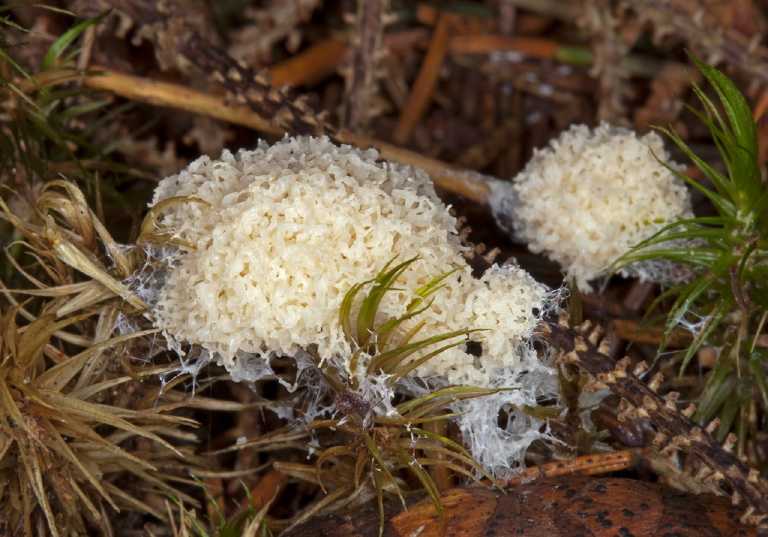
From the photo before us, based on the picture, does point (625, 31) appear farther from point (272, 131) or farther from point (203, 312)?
point (203, 312)

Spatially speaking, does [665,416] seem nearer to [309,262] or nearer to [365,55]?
[309,262]

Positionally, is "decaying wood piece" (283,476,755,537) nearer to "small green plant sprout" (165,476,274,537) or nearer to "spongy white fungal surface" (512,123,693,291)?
"small green plant sprout" (165,476,274,537)

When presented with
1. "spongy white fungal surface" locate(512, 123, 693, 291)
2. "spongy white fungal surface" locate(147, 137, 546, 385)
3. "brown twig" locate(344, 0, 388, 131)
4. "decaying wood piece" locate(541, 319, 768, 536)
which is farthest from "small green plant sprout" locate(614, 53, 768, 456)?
"brown twig" locate(344, 0, 388, 131)

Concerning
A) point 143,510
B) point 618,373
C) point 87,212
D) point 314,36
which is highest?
point 314,36

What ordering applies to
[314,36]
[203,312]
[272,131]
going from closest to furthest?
1. [203,312]
2. [272,131]
3. [314,36]

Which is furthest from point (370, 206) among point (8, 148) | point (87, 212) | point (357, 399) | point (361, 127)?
point (8, 148)

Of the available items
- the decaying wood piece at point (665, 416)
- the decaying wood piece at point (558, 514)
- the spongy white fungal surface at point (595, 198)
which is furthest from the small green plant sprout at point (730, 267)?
the decaying wood piece at point (558, 514)

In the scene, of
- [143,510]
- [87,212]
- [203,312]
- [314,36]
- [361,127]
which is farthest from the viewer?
[314,36]
